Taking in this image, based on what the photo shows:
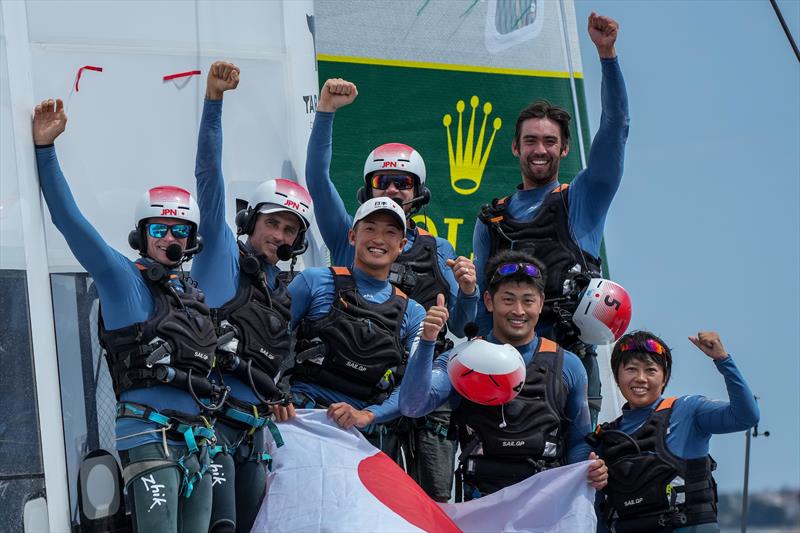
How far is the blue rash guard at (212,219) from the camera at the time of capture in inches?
209

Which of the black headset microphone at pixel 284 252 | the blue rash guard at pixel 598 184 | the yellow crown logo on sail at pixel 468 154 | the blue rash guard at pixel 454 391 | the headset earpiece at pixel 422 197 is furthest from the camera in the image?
the yellow crown logo on sail at pixel 468 154

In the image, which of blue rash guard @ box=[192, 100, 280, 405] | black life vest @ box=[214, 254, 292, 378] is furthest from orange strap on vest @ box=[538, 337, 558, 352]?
blue rash guard @ box=[192, 100, 280, 405]

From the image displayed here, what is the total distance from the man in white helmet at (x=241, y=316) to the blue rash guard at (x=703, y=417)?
5.15 ft

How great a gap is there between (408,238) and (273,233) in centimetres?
79

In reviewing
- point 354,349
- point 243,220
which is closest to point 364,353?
point 354,349

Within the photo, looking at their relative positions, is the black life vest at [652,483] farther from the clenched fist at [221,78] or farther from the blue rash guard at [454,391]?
the clenched fist at [221,78]

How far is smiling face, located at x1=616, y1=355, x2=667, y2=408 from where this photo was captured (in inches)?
217

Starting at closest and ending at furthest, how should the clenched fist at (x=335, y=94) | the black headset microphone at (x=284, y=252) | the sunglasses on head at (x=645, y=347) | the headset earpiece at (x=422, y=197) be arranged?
the black headset microphone at (x=284, y=252) → the sunglasses on head at (x=645, y=347) → the clenched fist at (x=335, y=94) → the headset earpiece at (x=422, y=197)

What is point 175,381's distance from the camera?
15.8ft

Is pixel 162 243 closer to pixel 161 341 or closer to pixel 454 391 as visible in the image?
pixel 161 341

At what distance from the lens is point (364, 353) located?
528 cm

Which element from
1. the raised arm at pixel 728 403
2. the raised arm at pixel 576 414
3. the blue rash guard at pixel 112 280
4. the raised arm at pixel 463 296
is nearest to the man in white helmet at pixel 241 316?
the blue rash guard at pixel 112 280

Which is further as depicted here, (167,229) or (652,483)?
(652,483)

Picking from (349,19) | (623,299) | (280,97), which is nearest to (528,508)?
(623,299)
